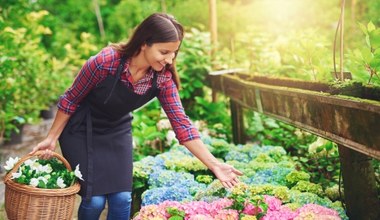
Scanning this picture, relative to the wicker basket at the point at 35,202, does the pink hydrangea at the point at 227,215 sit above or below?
below

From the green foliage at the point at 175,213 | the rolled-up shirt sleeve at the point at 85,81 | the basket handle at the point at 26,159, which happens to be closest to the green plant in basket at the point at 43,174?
the basket handle at the point at 26,159

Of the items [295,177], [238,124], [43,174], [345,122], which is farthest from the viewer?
[238,124]

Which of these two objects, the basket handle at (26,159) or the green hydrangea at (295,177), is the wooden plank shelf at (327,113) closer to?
the green hydrangea at (295,177)

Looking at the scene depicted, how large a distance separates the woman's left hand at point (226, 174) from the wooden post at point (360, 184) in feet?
1.93

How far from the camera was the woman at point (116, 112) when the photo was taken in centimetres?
290

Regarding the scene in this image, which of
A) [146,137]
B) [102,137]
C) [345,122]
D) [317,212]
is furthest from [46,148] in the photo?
[146,137]

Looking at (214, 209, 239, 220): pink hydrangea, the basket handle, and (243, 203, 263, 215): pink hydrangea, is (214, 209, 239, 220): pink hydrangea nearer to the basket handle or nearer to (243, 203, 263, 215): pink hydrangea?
(243, 203, 263, 215): pink hydrangea

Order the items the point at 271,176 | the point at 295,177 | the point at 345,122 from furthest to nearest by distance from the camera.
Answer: the point at 271,176
the point at 295,177
the point at 345,122

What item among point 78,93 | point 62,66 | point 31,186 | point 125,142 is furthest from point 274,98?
point 62,66

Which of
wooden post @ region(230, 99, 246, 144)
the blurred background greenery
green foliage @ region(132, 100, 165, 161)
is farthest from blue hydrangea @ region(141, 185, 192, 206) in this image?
wooden post @ region(230, 99, 246, 144)

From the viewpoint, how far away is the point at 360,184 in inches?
114

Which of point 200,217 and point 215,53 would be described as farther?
point 215,53

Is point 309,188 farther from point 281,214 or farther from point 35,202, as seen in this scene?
point 35,202

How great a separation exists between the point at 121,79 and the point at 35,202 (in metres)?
0.82
